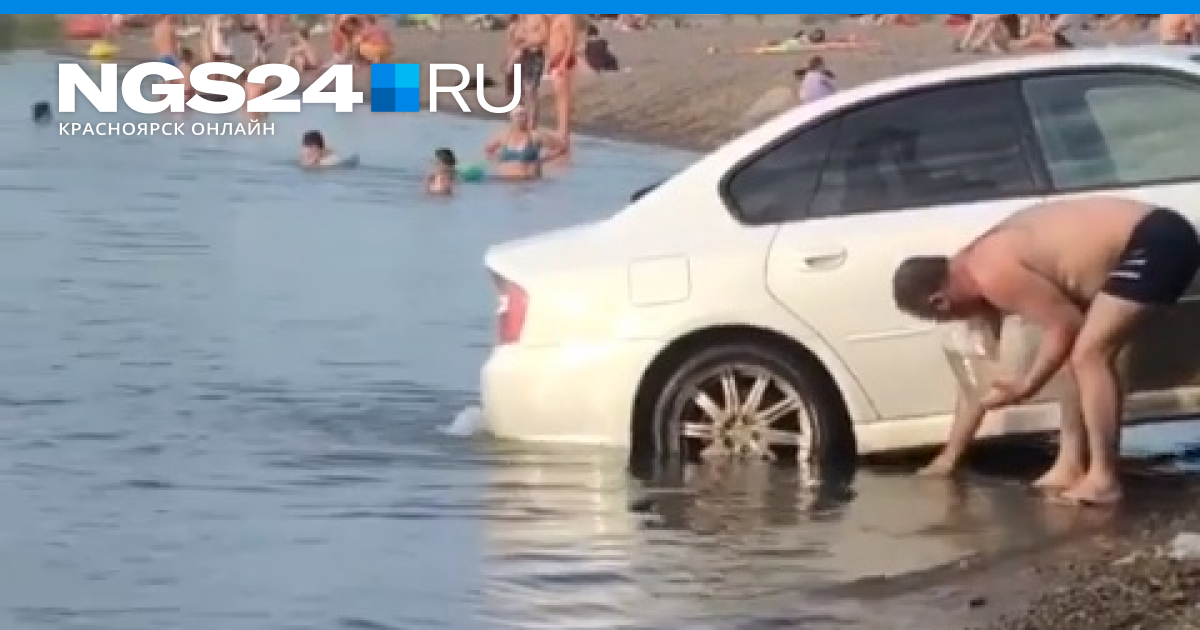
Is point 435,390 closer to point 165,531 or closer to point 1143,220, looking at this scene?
point 165,531

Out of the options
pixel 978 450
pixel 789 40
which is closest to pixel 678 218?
pixel 978 450

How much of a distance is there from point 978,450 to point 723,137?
2458 centimetres

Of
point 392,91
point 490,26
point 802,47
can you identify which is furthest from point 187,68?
point 490,26

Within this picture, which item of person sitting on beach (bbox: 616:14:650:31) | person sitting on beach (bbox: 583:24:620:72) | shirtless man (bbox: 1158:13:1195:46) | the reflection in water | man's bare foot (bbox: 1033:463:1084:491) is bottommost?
the reflection in water

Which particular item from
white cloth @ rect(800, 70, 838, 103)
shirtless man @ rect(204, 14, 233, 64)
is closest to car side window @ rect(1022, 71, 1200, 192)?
white cloth @ rect(800, 70, 838, 103)

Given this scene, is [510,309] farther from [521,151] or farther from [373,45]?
[373,45]

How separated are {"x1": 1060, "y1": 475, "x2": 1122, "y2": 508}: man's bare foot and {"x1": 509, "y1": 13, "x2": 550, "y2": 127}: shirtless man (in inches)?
936

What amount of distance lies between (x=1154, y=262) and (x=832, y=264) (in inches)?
48.8

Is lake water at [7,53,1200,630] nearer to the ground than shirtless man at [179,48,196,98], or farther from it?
nearer to the ground

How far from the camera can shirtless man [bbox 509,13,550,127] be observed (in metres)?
33.7

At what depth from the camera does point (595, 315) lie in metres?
10.6

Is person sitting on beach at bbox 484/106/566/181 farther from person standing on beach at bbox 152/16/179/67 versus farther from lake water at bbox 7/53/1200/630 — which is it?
person standing on beach at bbox 152/16/179/67

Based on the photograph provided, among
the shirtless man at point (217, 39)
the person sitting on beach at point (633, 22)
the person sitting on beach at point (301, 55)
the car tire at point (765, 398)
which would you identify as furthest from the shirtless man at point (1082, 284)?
the person sitting on beach at point (633, 22)

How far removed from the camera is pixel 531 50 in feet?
112
